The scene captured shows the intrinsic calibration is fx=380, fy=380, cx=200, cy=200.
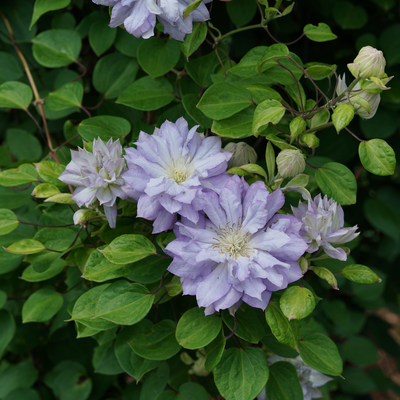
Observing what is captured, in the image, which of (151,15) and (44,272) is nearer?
(151,15)

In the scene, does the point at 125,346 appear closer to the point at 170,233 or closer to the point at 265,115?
the point at 170,233

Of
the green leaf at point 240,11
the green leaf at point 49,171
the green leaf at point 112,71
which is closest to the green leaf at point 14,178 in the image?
the green leaf at point 49,171

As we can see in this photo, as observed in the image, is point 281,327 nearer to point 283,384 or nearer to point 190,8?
point 283,384

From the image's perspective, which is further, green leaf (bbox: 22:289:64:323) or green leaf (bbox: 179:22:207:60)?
green leaf (bbox: 22:289:64:323)

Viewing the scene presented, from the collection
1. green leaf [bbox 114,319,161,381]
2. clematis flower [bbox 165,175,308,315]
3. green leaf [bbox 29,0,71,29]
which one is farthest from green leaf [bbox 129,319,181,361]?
green leaf [bbox 29,0,71,29]

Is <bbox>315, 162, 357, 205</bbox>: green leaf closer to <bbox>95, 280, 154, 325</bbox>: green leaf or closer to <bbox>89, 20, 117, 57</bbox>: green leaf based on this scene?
<bbox>95, 280, 154, 325</bbox>: green leaf

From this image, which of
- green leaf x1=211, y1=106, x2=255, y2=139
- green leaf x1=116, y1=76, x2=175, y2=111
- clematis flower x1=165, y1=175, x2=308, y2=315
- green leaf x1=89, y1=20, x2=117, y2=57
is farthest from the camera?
green leaf x1=89, y1=20, x2=117, y2=57

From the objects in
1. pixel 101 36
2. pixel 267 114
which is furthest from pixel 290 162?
pixel 101 36
